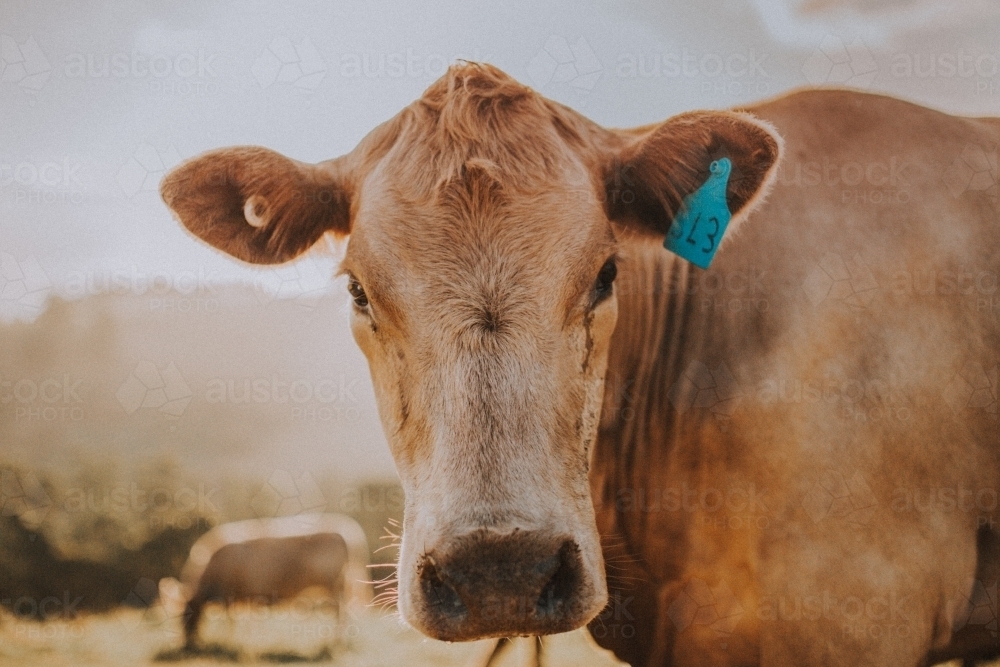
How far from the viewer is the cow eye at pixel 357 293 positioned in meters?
1.97

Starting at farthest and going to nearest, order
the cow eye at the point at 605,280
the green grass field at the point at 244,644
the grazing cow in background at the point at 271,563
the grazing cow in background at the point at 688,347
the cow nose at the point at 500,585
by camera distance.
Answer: the grazing cow in background at the point at 271,563 → the green grass field at the point at 244,644 → the cow eye at the point at 605,280 → the grazing cow in background at the point at 688,347 → the cow nose at the point at 500,585

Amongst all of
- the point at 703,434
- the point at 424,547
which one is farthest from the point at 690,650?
the point at 424,547

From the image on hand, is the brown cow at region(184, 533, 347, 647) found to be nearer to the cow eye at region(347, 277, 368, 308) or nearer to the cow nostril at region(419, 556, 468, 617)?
the cow eye at region(347, 277, 368, 308)

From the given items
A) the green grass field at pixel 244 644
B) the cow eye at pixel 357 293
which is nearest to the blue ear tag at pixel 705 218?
the cow eye at pixel 357 293

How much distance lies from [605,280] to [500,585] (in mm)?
864

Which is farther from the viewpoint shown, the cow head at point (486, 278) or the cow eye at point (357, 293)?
the cow eye at point (357, 293)

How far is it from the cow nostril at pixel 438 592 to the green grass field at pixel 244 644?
2166mm

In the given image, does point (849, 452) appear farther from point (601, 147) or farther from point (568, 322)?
point (601, 147)

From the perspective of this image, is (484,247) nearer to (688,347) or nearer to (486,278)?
(486,278)

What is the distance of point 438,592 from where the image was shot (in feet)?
4.85

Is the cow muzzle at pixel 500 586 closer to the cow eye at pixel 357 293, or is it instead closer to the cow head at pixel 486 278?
the cow head at pixel 486 278

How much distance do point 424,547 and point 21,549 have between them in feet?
12.8

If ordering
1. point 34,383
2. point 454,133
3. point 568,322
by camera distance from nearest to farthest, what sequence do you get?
point 568,322 → point 454,133 → point 34,383

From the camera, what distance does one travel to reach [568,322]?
1798mm
